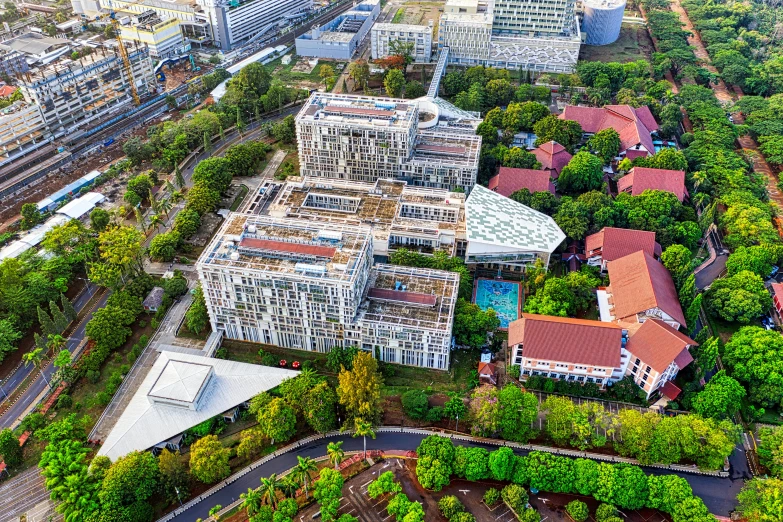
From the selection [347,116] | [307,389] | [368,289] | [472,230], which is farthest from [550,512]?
[347,116]

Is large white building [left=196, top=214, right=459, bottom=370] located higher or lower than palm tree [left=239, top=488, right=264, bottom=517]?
higher

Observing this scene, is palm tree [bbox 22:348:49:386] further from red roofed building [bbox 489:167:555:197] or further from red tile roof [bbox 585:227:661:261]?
red tile roof [bbox 585:227:661:261]

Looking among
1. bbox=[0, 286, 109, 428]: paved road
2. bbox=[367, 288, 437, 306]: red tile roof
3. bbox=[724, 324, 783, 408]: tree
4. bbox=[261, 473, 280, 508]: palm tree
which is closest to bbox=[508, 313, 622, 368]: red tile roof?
bbox=[367, 288, 437, 306]: red tile roof

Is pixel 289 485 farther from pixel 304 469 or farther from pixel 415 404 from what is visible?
pixel 415 404

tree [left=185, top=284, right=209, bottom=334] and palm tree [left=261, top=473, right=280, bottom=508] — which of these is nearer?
palm tree [left=261, top=473, right=280, bottom=508]

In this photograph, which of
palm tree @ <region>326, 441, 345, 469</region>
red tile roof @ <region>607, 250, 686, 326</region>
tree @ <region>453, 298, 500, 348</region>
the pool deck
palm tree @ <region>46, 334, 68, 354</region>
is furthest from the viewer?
the pool deck

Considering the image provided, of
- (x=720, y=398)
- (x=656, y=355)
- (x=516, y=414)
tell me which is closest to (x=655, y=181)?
(x=656, y=355)
